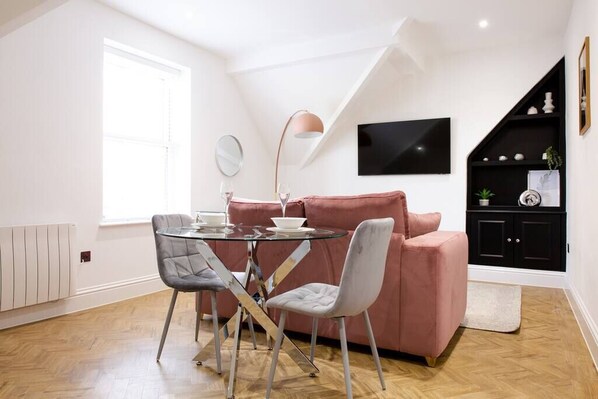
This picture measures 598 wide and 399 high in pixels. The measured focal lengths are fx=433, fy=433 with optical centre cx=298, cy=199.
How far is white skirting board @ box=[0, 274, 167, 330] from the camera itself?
319cm

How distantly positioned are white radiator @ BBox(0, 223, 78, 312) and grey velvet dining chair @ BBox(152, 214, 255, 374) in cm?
128

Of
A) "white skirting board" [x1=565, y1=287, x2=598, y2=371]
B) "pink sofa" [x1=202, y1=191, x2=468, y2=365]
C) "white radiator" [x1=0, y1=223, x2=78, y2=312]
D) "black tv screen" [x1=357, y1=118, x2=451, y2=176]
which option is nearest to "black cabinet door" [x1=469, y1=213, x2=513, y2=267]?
"black tv screen" [x1=357, y1=118, x2=451, y2=176]

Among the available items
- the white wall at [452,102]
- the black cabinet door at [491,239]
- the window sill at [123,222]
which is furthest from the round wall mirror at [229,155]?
the black cabinet door at [491,239]

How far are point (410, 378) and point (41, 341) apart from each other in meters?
2.34

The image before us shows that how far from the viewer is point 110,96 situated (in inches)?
165

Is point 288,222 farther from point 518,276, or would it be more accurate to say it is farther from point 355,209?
point 518,276

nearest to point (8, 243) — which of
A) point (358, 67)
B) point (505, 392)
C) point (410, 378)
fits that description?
point (410, 378)

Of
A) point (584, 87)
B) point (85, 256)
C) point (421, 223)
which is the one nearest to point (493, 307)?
point (421, 223)

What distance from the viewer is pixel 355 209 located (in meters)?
2.56

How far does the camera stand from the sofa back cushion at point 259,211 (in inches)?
109

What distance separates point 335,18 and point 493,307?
314 centimetres

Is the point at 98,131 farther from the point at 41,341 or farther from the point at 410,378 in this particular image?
the point at 410,378

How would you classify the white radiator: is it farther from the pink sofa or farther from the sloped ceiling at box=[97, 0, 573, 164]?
the sloped ceiling at box=[97, 0, 573, 164]

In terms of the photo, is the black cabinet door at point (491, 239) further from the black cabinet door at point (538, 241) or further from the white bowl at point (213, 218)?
the white bowl at point (213, 218)
